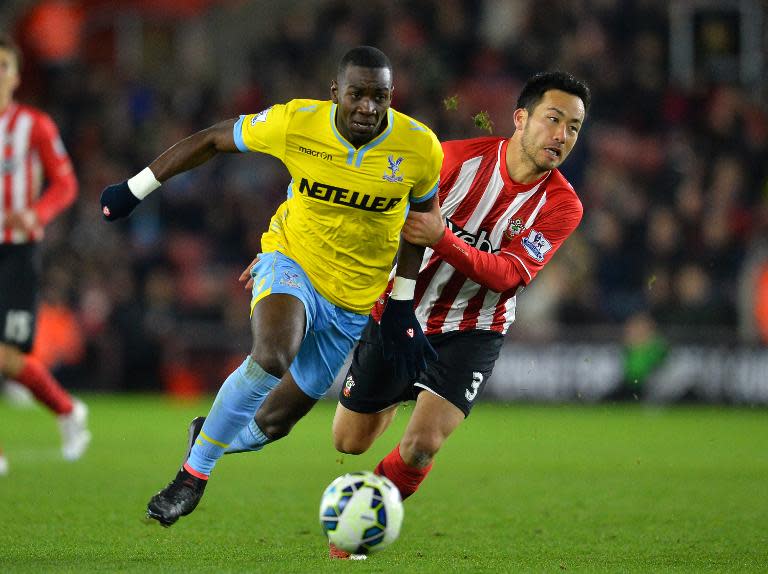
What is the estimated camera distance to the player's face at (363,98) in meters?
5.27

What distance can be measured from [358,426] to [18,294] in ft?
10.0

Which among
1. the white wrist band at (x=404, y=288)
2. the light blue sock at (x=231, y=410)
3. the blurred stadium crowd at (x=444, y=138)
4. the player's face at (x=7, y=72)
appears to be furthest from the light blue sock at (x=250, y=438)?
the blurred stadium crowd at (x=444, y=138)

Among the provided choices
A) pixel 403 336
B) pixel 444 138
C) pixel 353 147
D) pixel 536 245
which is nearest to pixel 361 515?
pixel 403 336

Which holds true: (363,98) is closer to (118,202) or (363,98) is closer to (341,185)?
(341,185)

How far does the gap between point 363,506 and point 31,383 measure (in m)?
4.17

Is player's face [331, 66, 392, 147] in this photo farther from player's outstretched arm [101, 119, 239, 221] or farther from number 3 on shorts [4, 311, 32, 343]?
number 3 on shorts [4, 311, 32, 343]

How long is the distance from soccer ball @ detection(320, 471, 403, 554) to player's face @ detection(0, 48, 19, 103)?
4236 millimetres

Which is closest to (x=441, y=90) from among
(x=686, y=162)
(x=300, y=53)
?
(x=300, y=53)

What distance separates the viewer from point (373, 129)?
539 cm

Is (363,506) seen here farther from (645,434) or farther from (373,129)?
(645,434)

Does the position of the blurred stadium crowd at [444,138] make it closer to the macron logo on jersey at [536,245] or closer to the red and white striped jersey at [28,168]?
the red and white striped jersey at [28,168]

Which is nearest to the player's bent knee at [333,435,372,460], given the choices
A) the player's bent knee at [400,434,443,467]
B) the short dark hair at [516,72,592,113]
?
the player's bent knee at [400,434,443,467]

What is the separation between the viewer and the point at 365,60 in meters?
5.29

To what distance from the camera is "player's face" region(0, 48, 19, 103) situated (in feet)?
26.2
